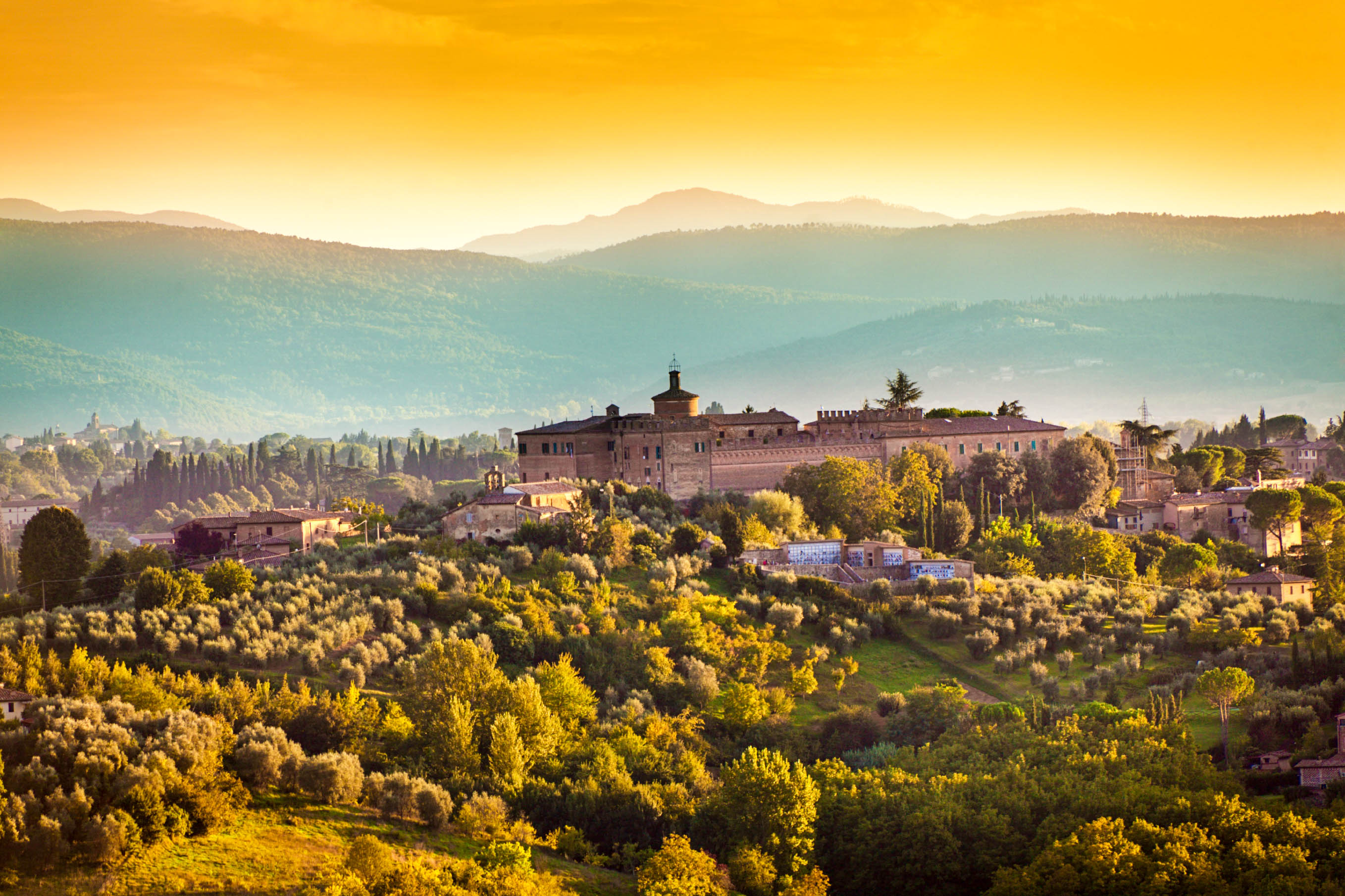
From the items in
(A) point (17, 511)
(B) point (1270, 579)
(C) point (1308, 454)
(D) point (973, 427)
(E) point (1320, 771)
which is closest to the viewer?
(E) point (1320, 771)

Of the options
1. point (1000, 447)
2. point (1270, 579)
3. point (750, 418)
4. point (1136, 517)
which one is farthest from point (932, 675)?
point (1136, 517)

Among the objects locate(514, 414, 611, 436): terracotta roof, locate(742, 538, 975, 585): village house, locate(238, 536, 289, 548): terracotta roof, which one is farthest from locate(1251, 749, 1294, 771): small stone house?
locate(238, 536, 289, 548): terracotta roof

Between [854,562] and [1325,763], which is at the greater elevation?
[854,562]

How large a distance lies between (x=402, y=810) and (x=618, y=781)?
5731mm

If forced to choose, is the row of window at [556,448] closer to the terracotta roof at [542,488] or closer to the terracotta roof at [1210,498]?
the terracotta roof at [542,488]

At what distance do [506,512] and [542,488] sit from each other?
10.8ft

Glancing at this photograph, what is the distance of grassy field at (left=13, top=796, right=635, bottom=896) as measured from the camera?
1182 inches

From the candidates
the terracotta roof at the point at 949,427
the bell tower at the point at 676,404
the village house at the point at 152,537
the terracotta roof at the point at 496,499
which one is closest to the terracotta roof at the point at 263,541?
the terracotta roof at the point at 496,499

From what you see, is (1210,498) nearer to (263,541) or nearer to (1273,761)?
(1273,761)

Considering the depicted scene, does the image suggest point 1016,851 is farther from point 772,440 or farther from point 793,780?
point 772,440

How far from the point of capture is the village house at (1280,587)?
59.6 meters

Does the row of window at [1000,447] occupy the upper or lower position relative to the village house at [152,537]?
upper

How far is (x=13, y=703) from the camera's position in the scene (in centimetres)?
3641

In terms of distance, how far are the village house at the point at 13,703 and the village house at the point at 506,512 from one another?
22.8 meters
